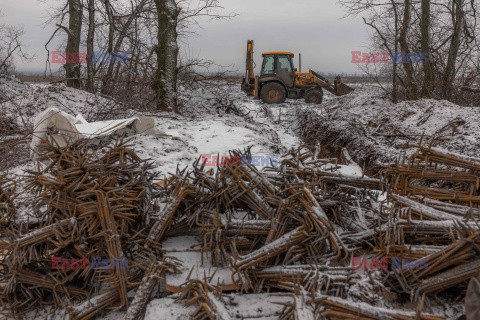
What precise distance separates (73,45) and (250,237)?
13862 mm

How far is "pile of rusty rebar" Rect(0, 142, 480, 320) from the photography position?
1.76 meters

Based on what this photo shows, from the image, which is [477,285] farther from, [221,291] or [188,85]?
[188,85]

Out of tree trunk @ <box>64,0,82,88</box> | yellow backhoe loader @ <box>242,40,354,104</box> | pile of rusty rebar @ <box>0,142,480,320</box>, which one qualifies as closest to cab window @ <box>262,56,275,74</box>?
yellow backhoe loader @ <box>242,40,354,104</box>

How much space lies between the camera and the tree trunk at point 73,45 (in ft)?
43.9

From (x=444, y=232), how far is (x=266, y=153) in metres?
5.40

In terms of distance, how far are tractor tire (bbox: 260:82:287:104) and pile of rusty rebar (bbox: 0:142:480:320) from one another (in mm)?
17028

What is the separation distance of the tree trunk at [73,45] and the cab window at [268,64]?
9.90 metres

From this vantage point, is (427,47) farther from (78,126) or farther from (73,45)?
(73,45)

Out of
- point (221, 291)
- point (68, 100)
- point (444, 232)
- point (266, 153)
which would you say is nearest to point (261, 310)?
point (221, 291)

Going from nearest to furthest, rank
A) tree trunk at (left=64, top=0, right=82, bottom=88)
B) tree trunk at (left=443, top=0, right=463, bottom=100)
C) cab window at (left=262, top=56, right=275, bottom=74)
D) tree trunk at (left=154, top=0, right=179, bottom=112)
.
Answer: tree trunk at (left=154, top=0, right=179, bottom=112) → tree trunk at (left=443, top=0, right=463, bottom=100) → tree trunk at (left=64, top=0, right=82, bottom=88) → cab window at (left=262, top=56, right=275, bottom=74)

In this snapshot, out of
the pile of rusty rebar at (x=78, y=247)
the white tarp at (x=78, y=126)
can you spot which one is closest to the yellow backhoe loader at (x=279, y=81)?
the white tarp at (x=78, y=126)

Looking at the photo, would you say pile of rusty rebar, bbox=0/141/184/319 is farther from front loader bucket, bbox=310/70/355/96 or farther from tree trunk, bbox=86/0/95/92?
front loader bucket, bbox=310/70/355/96

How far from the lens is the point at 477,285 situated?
131 cm

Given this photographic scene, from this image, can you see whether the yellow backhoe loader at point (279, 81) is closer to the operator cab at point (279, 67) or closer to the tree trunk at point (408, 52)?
the operator cab at point (279, 67)
